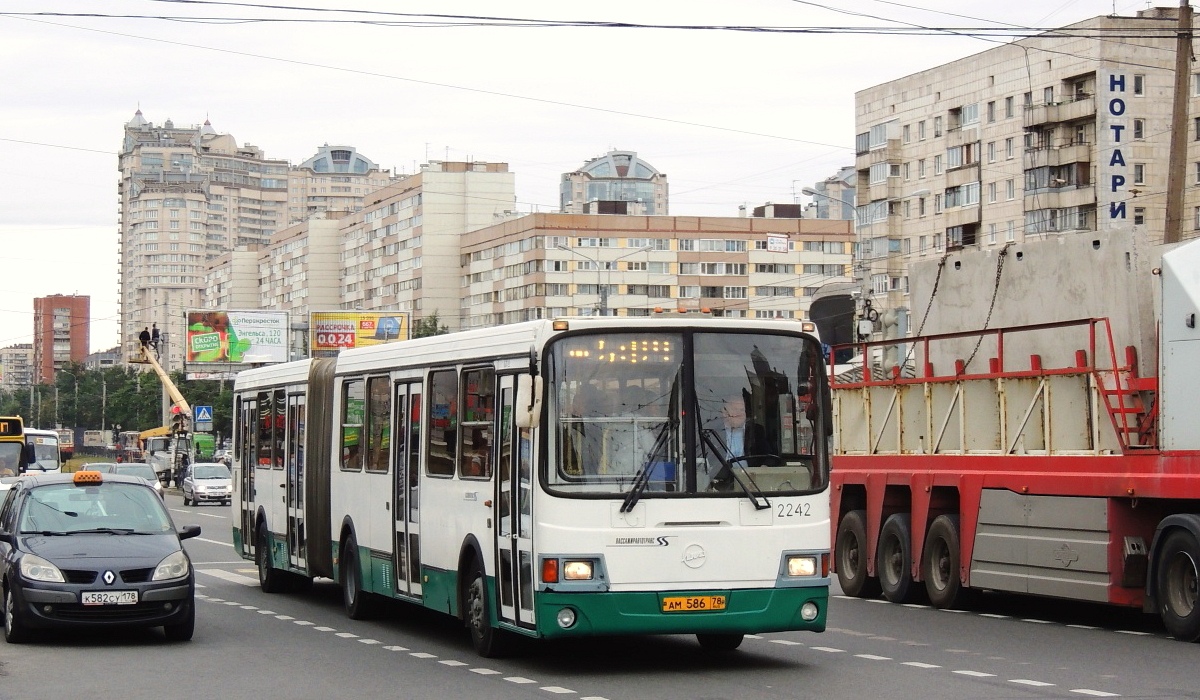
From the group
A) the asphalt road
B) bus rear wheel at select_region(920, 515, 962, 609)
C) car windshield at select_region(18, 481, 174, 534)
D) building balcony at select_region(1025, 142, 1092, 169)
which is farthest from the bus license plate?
building balcony at select_region(1025, 142, 1092, 169)

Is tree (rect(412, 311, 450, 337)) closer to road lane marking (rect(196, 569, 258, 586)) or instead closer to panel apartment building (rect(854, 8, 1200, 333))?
panel apartment building (rect(854, 8, 1200, 333))

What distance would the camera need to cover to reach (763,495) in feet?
44.0

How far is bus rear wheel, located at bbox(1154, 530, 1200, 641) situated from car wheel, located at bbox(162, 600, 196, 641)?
28.2 feet

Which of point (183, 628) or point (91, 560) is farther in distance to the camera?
point (183, 628)

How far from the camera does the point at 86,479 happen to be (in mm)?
17141

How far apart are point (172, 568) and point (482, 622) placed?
123 inches

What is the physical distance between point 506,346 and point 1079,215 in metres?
67.9

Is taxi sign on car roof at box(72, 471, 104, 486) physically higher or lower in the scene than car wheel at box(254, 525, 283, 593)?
higher

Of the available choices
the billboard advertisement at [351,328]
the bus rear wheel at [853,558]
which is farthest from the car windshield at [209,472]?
the bus rear wheel at [853,558]

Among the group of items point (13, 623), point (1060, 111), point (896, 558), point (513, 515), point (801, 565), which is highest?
point (1060, 111)

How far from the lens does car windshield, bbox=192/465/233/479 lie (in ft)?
202

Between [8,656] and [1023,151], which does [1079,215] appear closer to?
[1023,151]

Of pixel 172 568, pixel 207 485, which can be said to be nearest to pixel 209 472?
pixel 207 485

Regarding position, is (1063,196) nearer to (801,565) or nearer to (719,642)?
(719,642)
